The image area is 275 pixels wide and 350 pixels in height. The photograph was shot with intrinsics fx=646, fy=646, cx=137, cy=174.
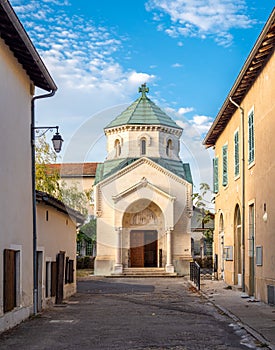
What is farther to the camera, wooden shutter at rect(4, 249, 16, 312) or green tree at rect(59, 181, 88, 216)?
green tree at rect(59, 181, 88, 216)

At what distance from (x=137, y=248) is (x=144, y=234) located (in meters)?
1.09

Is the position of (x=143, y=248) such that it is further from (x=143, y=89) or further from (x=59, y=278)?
(x=59, y=278)

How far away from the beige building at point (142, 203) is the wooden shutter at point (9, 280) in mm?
27689

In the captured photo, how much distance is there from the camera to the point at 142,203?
4325cm

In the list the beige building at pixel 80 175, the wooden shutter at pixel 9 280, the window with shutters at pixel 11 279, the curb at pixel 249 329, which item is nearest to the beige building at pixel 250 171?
the curb at pixel 249 329

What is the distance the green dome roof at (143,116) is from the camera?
45.4 metres

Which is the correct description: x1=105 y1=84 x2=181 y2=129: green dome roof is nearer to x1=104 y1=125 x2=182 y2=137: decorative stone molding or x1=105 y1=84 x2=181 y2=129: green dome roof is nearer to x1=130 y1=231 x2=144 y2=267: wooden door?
x1=104 y1=125 x2=182 y2=137: decorative stone molding

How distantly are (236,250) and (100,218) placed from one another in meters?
18.1

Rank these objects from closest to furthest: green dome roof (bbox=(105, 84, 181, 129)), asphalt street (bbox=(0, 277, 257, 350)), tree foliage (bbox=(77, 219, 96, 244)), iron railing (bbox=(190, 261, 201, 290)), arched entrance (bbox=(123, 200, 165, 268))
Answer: asphalt street (bbox=(0, 277, 257, 350)) → iron railing (bbox=(190, 261, 201, 290)) → arched entrance (bbox=(123, 200, 165, 268)) → green dome roof (bbox=(105, 84, 181, 129)) → tree foliage (bbox=(77, 219, 96, 244))

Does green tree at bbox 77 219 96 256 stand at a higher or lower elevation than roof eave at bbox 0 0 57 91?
lower

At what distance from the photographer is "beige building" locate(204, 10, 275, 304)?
686 inches

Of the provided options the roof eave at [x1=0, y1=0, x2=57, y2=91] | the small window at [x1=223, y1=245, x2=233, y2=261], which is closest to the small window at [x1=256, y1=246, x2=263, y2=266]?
the small window at [x1=223, y1=245, x2=233, y2=261]

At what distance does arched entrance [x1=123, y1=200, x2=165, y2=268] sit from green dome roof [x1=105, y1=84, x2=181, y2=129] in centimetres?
610

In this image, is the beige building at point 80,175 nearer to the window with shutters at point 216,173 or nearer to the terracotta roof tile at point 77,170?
the terracotta roof tile at point 77,170
